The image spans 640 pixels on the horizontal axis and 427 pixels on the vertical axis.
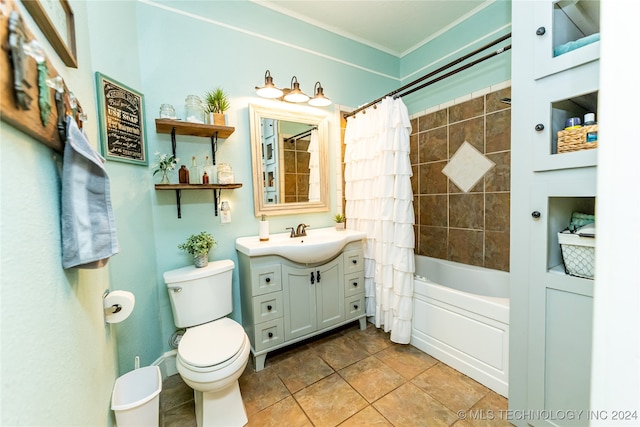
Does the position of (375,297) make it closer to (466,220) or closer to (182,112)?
(466,220)

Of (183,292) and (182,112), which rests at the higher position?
(182,112)

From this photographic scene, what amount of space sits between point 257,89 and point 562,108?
1.92 meters

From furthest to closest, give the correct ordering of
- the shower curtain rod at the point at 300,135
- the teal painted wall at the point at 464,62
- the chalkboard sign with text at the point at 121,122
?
the shower curtain rod at the point at 300,135
the teal painted wall at the point at 464,62
the chalkboard sign with text at the point at 121,122

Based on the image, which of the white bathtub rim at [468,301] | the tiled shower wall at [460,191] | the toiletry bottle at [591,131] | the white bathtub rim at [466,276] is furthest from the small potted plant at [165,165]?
the white bathtub rim at [466,276]

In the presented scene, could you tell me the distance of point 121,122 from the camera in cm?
150

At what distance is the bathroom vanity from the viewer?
5.90 ft

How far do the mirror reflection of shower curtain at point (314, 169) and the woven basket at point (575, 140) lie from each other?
69.2 inches

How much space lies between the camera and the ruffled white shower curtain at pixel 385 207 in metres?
1.96

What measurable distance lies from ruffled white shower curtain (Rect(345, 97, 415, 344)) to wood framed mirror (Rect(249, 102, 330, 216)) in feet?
1.00

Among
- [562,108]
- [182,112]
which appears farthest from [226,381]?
[562,108]

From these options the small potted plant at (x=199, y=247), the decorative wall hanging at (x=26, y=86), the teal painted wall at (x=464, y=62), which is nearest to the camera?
the decorative wall hanging at (x=26, y=86)

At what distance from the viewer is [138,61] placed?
167 centimetres

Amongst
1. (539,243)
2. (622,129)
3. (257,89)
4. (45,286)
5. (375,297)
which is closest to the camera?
(622,129)

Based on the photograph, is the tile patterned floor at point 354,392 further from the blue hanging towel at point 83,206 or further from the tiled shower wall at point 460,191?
the blue hanging towel at point 83,206
